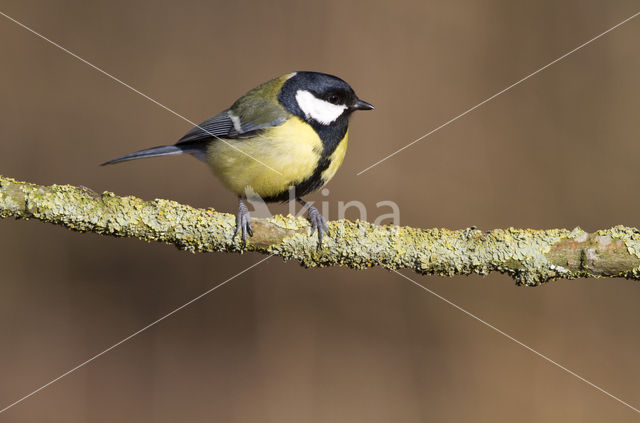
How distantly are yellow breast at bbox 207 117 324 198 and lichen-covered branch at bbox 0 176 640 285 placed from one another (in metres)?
0.32

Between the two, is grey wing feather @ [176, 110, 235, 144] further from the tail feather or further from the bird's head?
the bird's head

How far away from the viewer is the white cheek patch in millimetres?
1570

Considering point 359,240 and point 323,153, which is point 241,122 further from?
point 359,240

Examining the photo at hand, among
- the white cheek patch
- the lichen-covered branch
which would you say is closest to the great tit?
the white cheek patch

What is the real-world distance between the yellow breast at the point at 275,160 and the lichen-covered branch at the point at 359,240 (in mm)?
322

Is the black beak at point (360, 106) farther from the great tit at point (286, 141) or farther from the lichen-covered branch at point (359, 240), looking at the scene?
the lichen-covered branch at point (359, 240)

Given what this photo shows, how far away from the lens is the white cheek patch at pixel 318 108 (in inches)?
61.8

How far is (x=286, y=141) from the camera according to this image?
152 cm

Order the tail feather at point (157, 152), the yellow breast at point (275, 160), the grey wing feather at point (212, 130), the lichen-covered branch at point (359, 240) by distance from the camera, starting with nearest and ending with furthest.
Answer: the lichen-covered branch at point (359, 240) → the yellow breast at point (275, 160) → the tail feather at point (157, 152) → the grey wing feather at point (212, 130)

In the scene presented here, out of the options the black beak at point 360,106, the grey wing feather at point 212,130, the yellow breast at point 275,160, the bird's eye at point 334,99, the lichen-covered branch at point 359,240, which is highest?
the bird's eye at point 334,99

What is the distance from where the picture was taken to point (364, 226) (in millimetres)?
1195

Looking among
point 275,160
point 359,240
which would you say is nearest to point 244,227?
point 359,240

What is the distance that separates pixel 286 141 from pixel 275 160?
0.07 m

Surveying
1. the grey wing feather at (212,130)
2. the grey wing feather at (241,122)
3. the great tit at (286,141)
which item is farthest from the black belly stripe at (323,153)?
the grey wing feather at (212,130)
